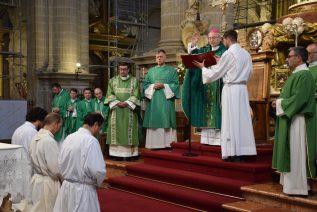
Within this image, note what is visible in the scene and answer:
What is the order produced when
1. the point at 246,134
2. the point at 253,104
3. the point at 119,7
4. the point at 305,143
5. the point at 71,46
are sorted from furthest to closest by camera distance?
the point at 119,7
the point at 71,46
the point at 253,104
the point at 246,134
the point at 305,143

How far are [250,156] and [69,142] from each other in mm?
2773

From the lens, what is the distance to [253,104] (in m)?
7.16

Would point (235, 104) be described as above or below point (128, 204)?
above

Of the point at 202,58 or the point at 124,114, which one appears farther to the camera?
the point at 124,114

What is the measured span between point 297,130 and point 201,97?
2.30m

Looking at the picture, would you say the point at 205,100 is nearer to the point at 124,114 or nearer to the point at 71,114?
the point at 124,114

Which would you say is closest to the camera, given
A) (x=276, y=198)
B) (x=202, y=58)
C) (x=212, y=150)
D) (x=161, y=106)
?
(x=276, y=198)

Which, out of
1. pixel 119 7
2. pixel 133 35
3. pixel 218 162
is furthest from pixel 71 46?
pixel 218 162

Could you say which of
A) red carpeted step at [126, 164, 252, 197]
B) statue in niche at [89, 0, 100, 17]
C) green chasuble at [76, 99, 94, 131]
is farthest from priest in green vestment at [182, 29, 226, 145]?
statue in niche at [89, 0, 100, 17]

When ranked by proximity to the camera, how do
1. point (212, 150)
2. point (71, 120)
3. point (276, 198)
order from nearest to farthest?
1. point (276, 198)
2. point (212, 150)
3. point (71, 120)

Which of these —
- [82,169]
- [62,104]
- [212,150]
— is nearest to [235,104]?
[212,150]

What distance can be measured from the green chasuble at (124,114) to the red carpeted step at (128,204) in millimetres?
1474

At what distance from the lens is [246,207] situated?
5.27m

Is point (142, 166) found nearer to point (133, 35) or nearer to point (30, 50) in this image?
point (30, 50)
